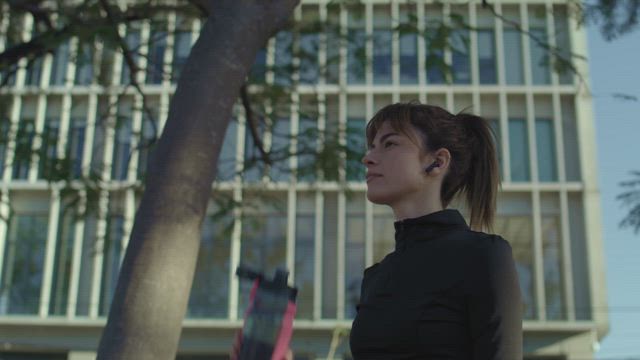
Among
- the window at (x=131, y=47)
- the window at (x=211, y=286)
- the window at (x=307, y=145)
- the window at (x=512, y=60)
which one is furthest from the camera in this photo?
the window at (x=512, y=60)

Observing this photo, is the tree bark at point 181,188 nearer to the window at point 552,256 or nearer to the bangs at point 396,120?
the bangs at point 396,120

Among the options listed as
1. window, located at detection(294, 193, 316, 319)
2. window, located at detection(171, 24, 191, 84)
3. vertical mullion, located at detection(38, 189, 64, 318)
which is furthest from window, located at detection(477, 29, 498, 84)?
window, located at detection(171, 24, 191, 84)

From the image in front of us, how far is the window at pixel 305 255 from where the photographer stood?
26906 mm

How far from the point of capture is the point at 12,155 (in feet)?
31.5

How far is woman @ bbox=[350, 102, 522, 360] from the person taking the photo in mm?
1925

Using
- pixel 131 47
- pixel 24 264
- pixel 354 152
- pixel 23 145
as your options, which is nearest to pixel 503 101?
pixel 131 47

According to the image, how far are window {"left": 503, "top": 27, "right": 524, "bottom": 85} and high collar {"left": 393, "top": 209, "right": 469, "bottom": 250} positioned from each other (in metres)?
27.7

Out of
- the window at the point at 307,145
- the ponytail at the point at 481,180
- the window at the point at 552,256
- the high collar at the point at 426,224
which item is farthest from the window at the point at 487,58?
the high collar at the point at 426,224

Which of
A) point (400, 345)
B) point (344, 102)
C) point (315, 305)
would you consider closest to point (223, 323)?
point (315, 305)

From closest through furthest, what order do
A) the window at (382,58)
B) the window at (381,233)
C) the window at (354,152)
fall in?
the window at (354,152) < the window at (381,233) < the window at (382,58)

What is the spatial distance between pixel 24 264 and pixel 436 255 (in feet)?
90.8

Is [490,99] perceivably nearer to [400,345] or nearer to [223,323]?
[223,323]

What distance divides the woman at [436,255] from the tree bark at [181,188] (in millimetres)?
2475

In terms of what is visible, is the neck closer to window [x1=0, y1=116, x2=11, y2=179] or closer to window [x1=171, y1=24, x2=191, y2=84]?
window [x1=171, y1=24, x2=191, y2=84]
